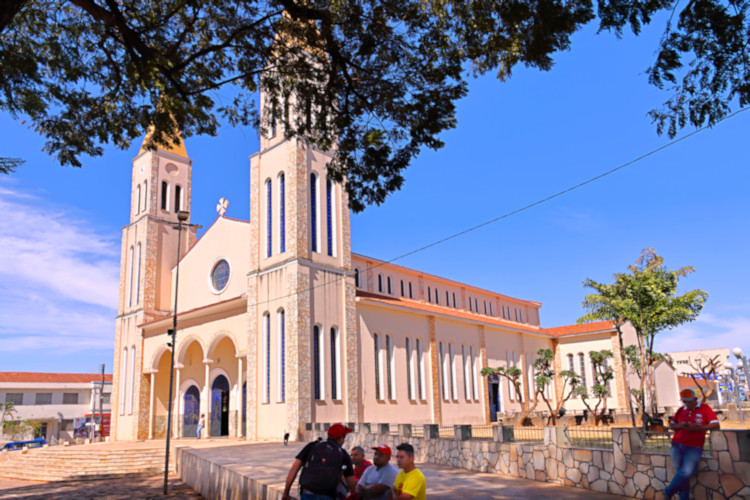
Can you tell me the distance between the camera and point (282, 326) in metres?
24.3

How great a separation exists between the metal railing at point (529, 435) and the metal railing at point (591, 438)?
604 mm

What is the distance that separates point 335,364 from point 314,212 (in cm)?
653

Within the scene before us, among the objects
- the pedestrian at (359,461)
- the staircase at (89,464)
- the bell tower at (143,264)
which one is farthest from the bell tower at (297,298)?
the pedestrian at (359,461)

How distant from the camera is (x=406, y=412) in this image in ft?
90.9

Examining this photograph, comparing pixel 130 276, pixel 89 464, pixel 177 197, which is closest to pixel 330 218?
pixel 89 464

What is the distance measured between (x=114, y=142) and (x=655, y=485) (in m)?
10.9

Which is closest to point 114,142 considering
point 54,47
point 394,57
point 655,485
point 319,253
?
point 54,47

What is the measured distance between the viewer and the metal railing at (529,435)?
11609 mm

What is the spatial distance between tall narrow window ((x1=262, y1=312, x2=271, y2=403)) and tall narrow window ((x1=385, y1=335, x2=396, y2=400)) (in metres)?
5.72

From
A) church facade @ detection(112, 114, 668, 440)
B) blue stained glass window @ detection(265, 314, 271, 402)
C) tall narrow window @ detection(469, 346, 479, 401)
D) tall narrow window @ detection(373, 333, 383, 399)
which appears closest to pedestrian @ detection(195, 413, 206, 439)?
church facade @ detection(112, 114, 668, 440)

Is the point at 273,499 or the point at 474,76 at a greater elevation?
the point at 474,76

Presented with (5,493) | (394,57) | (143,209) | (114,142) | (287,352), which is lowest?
(5,493)

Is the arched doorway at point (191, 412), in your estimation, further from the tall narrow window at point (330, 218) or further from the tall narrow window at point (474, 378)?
the tall narrow window at point (474, 378)

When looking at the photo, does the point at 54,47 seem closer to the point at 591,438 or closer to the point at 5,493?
the point at 591,438
